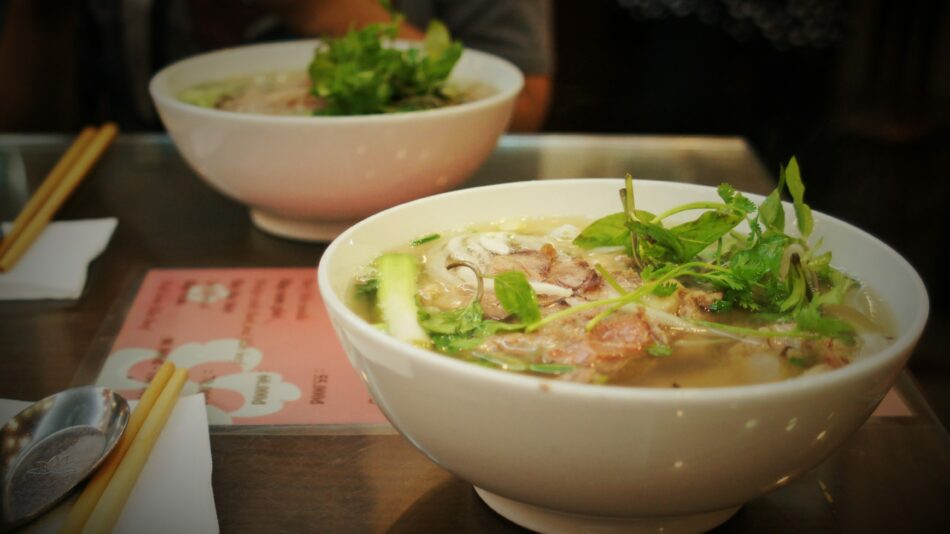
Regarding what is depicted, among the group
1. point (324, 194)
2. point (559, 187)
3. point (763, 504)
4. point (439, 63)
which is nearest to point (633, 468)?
point (763, 504)

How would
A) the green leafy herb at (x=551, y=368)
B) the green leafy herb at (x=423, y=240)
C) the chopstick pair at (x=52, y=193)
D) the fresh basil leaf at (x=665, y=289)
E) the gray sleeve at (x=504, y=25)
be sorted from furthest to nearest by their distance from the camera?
the gray sleeve at (x=504, y=25), the chopstick pair at (x=52, y=193), the green leafy herb at (x=423, y=240), the fresh basil leaf at (x=665, y=289), the green leafy herb at (x=551, y=368)

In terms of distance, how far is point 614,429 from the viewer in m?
0.72

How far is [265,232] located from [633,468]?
3.73 feet

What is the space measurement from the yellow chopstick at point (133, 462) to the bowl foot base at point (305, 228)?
55 cm

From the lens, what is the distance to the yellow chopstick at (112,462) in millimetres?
892

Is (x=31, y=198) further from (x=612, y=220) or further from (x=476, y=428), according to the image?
(x=476, y=428)

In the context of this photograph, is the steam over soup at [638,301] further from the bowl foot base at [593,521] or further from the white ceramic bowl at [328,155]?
the white ceramic bowl at [328,155]

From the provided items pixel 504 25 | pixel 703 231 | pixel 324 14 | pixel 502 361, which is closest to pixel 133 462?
pixel 502 361

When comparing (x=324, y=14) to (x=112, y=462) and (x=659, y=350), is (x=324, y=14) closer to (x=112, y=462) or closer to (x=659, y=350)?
(x=112, y=462)

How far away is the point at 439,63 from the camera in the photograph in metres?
1.71

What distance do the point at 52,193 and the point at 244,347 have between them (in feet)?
2.32

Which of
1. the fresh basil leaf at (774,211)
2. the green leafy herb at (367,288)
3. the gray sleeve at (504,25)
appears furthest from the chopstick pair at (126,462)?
the gray sleeve at (504,25)

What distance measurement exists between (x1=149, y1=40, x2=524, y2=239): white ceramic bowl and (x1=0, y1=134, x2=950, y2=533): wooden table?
10 cm

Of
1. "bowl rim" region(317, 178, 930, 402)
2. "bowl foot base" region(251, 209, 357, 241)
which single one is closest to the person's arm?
"bowl foot base" region(251, 209, 357, 241)
